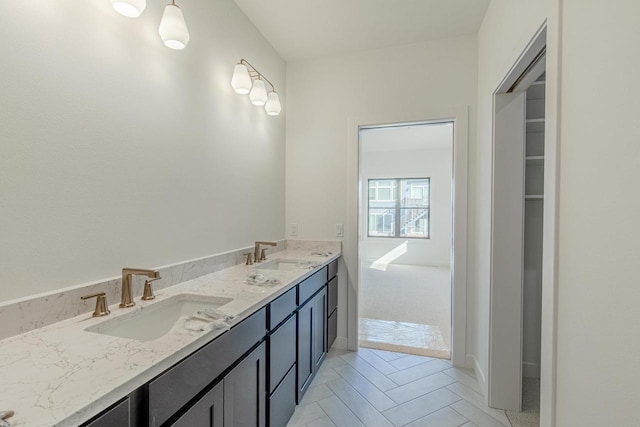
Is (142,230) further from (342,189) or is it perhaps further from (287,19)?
(287,19)

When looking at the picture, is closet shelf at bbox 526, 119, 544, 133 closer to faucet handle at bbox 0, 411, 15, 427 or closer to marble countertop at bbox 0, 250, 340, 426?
marble countertop at bbox 0, 250, 340, 426

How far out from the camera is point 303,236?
2.92 m

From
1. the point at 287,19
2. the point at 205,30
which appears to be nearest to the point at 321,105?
the point at 287,19

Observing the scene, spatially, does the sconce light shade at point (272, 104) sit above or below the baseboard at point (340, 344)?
→ above

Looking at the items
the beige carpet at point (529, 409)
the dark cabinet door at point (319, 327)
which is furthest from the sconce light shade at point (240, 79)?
the beige carpet at point (529, 409)

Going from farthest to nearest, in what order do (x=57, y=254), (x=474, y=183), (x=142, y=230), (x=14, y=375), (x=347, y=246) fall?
(x=347, y=246) < (x=474, y=183) < (x=142, y=230) < (x=57, y=254) < (x=14, y=375)

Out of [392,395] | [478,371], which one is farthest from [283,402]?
[478,371]

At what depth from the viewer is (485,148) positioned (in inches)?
85.5

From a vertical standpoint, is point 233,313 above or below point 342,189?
below

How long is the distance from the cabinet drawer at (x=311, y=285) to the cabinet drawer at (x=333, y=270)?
0.15 m

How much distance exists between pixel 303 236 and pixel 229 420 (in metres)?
1.87

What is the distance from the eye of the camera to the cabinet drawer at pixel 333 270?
2541 mm

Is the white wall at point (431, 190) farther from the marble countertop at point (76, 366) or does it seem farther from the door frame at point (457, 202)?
the marble countertop at point (76, 366)

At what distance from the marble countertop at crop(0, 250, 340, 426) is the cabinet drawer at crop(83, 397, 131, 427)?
0.02m
